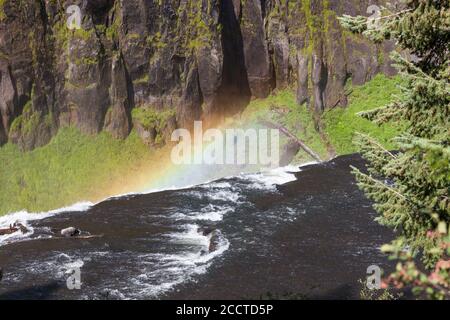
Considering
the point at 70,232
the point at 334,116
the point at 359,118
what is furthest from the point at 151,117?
the point at 359,118

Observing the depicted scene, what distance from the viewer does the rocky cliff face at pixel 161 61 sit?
43.4 m

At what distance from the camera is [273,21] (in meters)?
55.3

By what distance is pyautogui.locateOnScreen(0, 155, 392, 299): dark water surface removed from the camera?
80.9 ft

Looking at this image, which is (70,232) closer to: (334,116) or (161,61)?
(161,61)

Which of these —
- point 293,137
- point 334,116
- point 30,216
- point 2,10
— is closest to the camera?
point 30,216

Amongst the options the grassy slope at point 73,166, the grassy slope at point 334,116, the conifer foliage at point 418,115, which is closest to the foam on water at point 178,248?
the grassy slope at point 73,166

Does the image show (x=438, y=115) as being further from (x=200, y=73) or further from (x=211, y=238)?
(x=200, y=73)

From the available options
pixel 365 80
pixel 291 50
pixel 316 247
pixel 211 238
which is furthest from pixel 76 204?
pixel 365 80

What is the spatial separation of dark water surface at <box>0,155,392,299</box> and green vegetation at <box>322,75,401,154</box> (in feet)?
36.9

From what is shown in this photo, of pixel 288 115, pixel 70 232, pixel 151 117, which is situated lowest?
pixel 70 232

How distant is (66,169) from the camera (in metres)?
44.6

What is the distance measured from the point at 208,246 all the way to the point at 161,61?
78.1 ft

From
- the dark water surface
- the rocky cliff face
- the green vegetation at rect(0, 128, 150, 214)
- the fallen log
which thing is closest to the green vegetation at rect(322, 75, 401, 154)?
the rocky cliff face

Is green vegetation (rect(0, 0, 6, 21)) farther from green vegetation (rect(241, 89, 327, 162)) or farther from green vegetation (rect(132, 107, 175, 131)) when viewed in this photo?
green vegetation (rect(241, 89, 327, 162))
